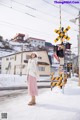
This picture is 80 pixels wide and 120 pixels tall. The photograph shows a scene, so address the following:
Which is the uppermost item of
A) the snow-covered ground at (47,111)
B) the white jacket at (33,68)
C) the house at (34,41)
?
the house at (34,41)

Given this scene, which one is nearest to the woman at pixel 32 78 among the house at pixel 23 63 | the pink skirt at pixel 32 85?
the pink skirt at pixel 32 85

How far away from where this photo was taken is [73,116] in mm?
6664

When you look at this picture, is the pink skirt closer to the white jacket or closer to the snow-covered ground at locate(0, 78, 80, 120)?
the white jacket

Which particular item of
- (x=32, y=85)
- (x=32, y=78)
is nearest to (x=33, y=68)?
(x=32, y=78)

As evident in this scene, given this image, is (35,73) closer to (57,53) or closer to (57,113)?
(57,113)

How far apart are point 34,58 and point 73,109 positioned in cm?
207

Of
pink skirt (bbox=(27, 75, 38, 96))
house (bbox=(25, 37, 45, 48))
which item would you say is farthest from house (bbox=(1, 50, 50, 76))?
house (bbox=(25, 37, 45, 48))

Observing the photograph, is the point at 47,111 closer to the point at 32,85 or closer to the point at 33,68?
the point at 32,85

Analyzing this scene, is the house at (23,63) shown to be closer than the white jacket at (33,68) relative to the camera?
No

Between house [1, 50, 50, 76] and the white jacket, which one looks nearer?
the white jacket

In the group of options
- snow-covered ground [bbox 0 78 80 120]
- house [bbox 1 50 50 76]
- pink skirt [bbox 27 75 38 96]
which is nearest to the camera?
snow-covered ground [bbox 0 78 80 120]

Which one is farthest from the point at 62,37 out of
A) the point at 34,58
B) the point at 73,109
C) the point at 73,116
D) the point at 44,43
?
the point at 44,43

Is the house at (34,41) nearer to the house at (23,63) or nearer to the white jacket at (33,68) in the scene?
the house at (23,63)

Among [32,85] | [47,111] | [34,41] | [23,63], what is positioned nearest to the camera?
[47,111]
